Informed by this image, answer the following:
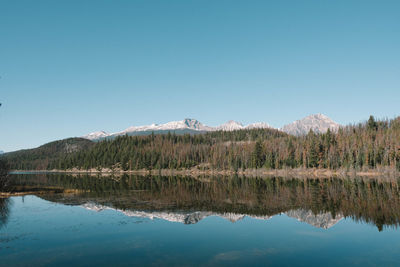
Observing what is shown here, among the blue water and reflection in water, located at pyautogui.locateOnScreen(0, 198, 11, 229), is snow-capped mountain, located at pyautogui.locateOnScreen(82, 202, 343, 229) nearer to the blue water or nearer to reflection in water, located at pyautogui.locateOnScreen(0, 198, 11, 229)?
the blue water

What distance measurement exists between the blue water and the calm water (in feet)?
0.24

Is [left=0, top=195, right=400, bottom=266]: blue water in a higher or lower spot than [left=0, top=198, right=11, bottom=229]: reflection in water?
lower

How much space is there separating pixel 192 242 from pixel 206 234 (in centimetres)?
303

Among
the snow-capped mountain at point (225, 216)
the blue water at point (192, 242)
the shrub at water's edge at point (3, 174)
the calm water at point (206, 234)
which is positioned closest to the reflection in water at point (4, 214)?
the calm water at point (206, 234)

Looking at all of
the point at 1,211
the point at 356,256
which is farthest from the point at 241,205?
the point at 1,211

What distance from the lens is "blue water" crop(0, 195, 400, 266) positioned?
1962 cm

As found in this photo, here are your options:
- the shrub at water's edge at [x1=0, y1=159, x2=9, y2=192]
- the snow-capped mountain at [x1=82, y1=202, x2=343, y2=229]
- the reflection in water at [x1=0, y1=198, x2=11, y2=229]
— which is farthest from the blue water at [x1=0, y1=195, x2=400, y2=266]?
the shrub at water's edge at [x1=0, y1=159, x2=9, y2=192]

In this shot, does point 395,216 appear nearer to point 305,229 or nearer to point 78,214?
point 305,229

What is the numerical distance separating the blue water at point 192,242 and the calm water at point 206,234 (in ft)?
0.24

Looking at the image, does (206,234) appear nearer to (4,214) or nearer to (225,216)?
(225,216)

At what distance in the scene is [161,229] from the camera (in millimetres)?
28984

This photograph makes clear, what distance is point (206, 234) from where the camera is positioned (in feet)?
88.9

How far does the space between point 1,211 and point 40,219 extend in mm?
9008

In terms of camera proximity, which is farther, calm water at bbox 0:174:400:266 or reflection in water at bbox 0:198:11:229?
reflection in water at bbox 0:198:11:229
